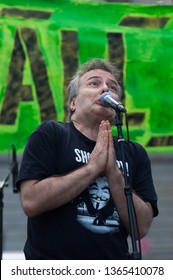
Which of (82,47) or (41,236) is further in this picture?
(82,47)

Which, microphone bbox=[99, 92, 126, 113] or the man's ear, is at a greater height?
microphone bbox=[99, 92, 126, 113]

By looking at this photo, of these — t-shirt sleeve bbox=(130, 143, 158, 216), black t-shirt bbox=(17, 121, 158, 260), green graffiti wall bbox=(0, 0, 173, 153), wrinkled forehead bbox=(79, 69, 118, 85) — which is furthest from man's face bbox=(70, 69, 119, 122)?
Answer: green graffiti wall bbox=(0, 0, 173, 153)

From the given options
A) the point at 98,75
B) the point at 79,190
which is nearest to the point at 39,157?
the point at 79,190

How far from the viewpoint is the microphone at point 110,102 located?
2746mm

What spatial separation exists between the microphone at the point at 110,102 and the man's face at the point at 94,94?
0.05m

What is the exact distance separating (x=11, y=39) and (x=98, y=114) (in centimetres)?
239

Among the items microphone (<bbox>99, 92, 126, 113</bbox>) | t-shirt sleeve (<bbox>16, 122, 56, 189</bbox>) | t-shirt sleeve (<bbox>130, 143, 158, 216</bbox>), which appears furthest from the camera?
t-shirt sleeve (<bbox>130, 143, 158, 216</bbox>)

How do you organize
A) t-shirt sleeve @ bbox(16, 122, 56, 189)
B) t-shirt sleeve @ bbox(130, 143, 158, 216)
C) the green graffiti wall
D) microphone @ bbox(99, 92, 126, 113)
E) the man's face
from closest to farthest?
microphone @ bbox(99, 92, 126, 113) < t-shirt sleeve @ bbox(16, 122, 56, 189) < the man's face < t-shirt sleeve @ bbox(130, 143, 158, 216) < the green graffiti wall

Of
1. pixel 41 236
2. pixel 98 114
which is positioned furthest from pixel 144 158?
pixel 41 236

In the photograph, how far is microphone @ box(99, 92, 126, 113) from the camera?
275cm

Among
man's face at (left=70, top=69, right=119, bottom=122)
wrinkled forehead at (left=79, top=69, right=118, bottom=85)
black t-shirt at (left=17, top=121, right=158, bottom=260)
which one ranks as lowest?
black t-shirt at (left=17, top=121, right=158, bottom=260)

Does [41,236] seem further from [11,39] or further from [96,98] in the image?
[11,39]

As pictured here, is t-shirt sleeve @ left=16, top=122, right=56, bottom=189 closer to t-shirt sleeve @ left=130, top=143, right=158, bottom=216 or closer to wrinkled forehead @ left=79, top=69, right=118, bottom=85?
wrinkled forehead @ left=79, top=69, right=118, bottom=85

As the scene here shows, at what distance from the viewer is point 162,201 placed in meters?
5.52
